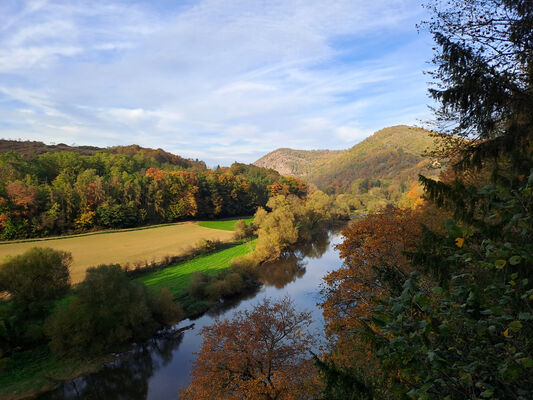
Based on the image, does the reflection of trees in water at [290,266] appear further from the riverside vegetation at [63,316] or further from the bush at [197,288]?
the riverside vegetation at [63,316]

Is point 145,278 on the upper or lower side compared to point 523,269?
lower

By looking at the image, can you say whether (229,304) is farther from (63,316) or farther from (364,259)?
(364,259)

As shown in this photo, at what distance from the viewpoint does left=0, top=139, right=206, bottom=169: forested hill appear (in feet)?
330

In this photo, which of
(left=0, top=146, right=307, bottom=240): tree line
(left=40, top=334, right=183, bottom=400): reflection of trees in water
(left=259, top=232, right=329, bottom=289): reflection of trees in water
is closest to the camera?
(left=40, top=334, right=183, bottom=400): reflection of trees in water

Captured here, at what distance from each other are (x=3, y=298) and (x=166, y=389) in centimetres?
1450

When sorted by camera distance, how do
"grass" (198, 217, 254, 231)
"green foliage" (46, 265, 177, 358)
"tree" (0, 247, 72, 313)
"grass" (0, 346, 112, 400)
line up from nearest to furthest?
1. "grass" (0, 346, 112, 400)
2. "green foliage" (46, 265, 177, 358)
3. "tree" (0, 247, 72, 313)
4. "grass" (198, 217, 254, 231)

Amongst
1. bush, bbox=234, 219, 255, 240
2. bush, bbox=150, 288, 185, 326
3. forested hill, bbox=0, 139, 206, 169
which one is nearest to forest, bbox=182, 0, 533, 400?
bush, bbox=150, 288, 185, 326

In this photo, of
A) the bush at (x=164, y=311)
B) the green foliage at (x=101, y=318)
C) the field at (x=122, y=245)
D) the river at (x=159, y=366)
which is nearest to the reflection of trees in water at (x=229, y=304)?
the river at (x=159, y=366)

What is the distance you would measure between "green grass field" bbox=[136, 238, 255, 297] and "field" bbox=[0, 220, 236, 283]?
10.8 feet

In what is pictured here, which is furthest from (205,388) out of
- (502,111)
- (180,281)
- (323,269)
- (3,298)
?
(323,269)

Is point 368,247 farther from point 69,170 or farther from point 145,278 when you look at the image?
point 69,170

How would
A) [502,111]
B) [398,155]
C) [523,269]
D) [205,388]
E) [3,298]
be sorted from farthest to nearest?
1. [398,155]
2. [3,298]
3. [205,388]
4. [502,111]
5. [523,269]

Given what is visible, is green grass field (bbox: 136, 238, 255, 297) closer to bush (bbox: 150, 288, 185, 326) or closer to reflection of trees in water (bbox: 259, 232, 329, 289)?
bush (bbox: 150, 288, 185, 326)

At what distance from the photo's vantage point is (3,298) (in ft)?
72.3
